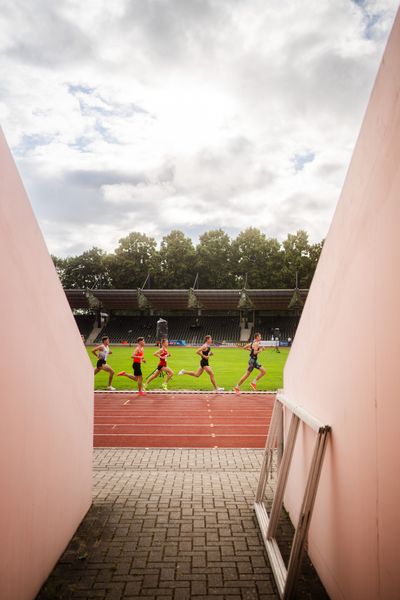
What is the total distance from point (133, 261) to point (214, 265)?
12.5 metres

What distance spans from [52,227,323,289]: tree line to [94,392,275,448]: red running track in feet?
148

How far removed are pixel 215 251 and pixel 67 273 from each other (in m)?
25.9

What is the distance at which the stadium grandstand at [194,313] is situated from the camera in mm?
44969

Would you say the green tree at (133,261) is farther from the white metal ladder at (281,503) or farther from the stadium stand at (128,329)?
the white metal ladder at (281,503)

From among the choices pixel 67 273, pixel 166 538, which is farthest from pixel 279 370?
pixel 67 273

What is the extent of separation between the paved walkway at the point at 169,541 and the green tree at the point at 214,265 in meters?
54.0

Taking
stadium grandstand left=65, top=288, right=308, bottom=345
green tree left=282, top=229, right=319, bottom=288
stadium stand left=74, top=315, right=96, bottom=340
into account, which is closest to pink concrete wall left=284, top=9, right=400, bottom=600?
stadium grandstand left=65, top=288, right=308, bottom=345

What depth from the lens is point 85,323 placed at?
48469mm

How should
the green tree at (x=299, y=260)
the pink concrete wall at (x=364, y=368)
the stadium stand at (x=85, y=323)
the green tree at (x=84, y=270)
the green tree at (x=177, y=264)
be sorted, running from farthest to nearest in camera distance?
the green tree at (x=84, y=270) < the green tree at (x=177, y=264) < the green tree at (x=299, y=260) < the stadium stand at (x=85, y=323) < the pink concrete wall at (x=364, y=368)

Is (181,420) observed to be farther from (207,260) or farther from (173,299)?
(207,260)

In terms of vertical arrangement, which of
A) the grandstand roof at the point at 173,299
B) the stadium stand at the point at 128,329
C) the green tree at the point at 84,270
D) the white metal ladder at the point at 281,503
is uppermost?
the green tree at the point at 84,270

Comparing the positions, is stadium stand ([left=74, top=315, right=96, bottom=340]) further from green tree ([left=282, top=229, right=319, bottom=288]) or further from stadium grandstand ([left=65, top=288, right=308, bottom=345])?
green tree ([left=282, top=229, right=319, bottom=288])

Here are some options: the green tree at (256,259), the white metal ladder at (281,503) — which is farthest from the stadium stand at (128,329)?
the white metal ladder at (281,503)

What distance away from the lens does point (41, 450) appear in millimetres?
3564
